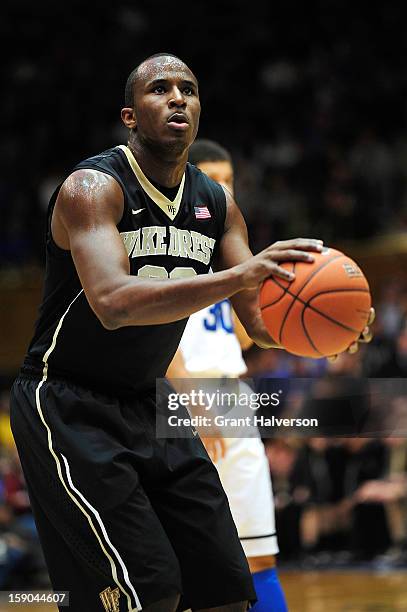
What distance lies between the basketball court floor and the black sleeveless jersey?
158 inches

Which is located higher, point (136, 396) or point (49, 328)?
point (49, 328)

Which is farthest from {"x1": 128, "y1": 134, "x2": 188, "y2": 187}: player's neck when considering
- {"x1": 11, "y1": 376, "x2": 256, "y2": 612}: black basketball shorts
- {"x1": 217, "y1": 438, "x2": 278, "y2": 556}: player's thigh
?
{"x1": 217, "y1": 438, "x2": 278, "y2": 556}: player's thigh

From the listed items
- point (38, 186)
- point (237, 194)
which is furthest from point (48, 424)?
point (38, 186)

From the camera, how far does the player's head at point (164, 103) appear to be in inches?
145

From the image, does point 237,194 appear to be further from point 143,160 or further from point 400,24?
point 143,160

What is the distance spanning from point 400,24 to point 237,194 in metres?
3.96

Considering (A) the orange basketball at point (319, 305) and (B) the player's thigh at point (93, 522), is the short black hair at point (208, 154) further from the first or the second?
(B) the player's thigh at point (93, 522)

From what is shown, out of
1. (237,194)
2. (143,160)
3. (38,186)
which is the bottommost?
(143,160)

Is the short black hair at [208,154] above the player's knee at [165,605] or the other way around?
above

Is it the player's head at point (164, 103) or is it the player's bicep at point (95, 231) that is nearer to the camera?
the player's bicep at point (95, 231)

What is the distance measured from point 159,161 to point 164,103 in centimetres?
21

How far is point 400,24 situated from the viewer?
15438 millimetres

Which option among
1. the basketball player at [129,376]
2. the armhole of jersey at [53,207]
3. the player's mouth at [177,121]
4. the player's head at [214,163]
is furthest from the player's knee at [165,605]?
the player's head at [214,163]

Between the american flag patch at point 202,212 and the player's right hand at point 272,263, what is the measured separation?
0.64 metres
